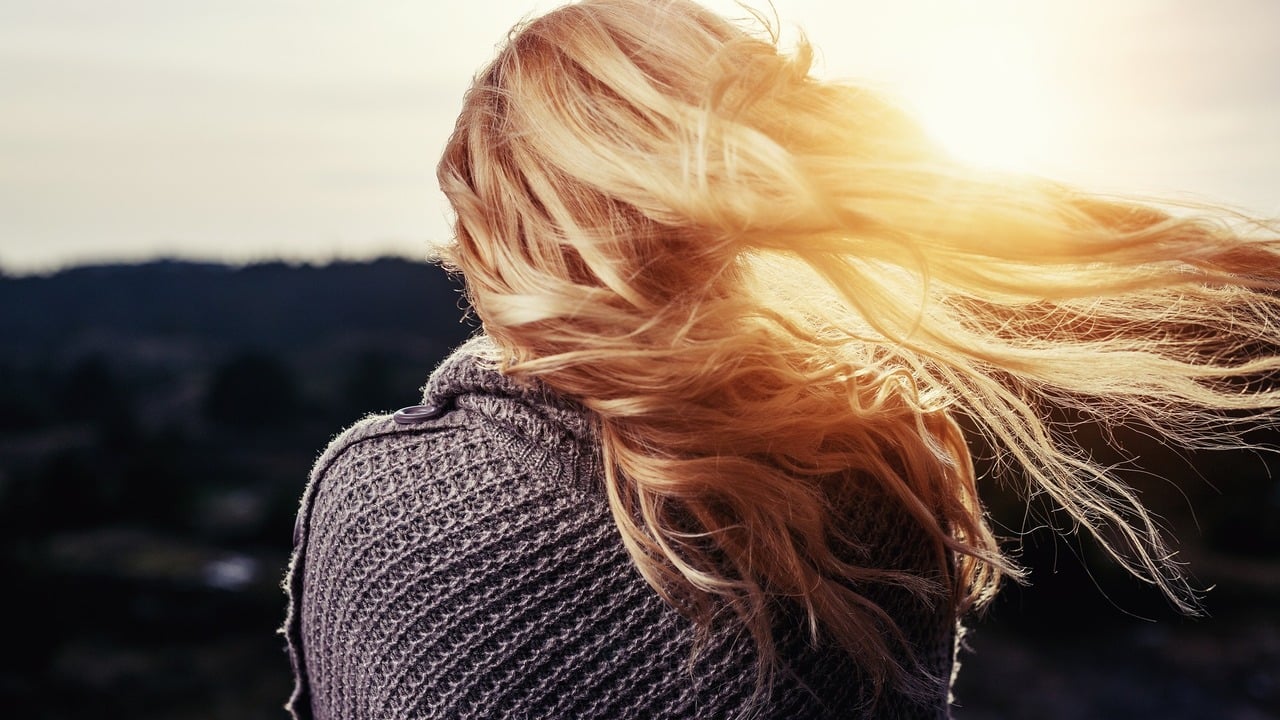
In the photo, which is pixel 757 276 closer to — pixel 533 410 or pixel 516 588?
pixel 533 410

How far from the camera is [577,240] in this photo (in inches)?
38.5

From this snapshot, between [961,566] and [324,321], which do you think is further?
[324,321]

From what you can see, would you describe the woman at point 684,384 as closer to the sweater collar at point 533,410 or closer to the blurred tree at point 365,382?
the sweater collar at point 533,410

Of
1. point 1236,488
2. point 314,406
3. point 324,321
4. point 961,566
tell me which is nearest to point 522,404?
point 961,566

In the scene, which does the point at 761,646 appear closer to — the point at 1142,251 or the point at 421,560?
the point at 421,560

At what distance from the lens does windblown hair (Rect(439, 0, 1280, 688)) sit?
0.98m

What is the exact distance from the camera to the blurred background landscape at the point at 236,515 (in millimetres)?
5051

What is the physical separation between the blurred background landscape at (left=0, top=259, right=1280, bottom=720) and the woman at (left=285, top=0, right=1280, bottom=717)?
1565mm

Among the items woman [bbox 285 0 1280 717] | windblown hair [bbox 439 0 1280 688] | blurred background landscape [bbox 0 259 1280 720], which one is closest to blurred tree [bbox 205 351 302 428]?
blurred background landscape [bbox 0 259 1280 720]

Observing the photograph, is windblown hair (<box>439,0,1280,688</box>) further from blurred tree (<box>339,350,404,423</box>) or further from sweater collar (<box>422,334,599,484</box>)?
blurred tree (<box>339,350,404,423</box>)

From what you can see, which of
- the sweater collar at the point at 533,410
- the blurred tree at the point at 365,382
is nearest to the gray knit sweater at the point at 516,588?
the sweater collar at the point at 533,410

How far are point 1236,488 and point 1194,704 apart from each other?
197 cm

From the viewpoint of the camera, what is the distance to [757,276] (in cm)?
110

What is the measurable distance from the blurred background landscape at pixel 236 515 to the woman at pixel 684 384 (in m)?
1.56
